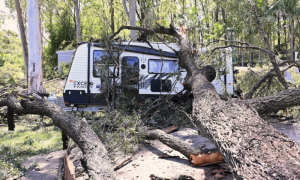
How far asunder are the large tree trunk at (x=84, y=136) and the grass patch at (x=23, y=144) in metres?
0.84

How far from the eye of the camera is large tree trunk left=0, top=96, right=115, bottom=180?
2692 millimetres

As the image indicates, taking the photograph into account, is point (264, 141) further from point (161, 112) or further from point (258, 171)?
point (161, 112)

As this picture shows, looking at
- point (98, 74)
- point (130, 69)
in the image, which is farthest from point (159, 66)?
point (98, 74)

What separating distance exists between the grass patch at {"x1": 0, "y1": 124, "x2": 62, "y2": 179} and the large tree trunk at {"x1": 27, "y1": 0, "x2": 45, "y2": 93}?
2791 mm

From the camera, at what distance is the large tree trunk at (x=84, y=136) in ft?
8.83

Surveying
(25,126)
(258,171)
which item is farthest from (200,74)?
(25,126)

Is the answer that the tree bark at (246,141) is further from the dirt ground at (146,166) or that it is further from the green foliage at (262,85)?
the green foliage at (262,85)

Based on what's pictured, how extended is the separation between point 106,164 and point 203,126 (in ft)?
4.00

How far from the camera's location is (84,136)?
3.49 meters

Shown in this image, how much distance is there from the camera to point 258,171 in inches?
70.4

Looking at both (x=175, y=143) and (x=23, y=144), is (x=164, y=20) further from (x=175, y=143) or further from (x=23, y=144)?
(x=175, y=143)

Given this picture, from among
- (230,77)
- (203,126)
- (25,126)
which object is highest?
(230,77)

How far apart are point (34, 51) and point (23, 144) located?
6.04m

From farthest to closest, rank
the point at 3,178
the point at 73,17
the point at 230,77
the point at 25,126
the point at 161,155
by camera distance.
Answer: the point at 73,17 → the point at 230,77 → the point at 25,126 → the point at 161,155 → the point at 3,178
